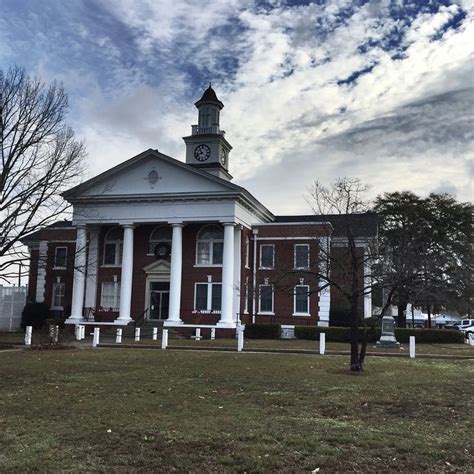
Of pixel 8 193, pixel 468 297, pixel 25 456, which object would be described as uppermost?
pixel 8 193

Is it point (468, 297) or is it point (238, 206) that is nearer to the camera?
point (238, 206)

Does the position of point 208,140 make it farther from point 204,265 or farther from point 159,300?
point 159,300

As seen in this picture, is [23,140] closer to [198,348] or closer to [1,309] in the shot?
[198,348]

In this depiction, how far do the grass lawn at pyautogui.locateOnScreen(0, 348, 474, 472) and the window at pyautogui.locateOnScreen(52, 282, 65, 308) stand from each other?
29.0m

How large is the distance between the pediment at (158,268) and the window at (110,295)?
277cm

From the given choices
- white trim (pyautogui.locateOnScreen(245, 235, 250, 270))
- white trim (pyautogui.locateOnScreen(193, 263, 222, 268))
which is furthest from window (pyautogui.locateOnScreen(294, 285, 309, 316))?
white trim (pyautogui.locateOnScreen(193, 263, 222, 268))

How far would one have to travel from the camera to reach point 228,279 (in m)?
37.2

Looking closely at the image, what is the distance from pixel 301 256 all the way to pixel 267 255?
11.5 feet

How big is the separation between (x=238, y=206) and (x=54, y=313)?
1716 centimetres

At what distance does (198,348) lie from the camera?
1025 inches

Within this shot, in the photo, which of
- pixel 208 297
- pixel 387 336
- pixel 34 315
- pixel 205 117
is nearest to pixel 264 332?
pixel 208 297

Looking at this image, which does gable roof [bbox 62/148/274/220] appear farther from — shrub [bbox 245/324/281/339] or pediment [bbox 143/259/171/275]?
shrub [bbox 245/324/281/339]

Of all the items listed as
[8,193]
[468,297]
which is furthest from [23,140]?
[468,297]

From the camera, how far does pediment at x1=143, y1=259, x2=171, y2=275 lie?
4069cm
